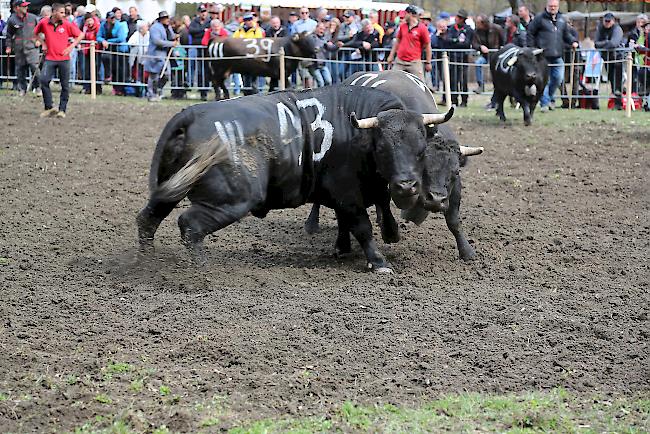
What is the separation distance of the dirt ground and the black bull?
452 mm

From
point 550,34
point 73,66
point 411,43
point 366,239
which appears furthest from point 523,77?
point 73,66

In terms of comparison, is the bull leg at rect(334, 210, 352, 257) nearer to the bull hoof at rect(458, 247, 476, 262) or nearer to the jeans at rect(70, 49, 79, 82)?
the bull hoof at rect(458, 247, 476, 262)

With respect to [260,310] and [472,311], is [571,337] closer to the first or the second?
[472,311]

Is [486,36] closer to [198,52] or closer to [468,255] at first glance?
[198,52]

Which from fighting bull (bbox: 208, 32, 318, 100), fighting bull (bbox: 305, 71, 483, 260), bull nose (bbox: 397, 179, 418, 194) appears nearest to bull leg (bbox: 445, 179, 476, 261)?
fighting bull (bbox: 305, 71, 483, 260)

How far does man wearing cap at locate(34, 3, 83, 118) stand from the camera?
15.8m

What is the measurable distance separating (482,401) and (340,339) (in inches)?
48.9

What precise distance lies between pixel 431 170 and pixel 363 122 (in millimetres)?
724

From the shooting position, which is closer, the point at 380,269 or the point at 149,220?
the point at 149,220

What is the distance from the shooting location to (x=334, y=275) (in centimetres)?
794

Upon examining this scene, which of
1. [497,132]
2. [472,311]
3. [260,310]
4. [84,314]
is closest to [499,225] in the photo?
[472,311]

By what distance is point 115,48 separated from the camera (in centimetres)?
2155

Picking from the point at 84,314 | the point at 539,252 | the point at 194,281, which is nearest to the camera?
the point at 84,314

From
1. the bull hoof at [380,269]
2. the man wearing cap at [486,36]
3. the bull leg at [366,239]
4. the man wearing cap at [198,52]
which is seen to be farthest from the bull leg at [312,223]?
the man wearing cap at [486,36]
